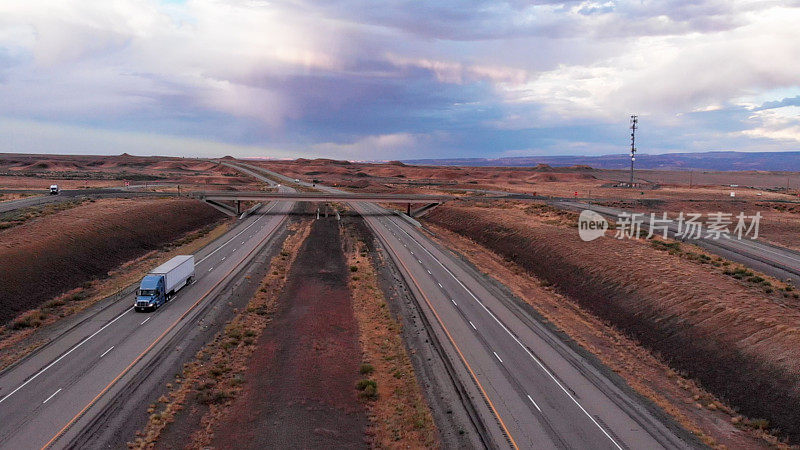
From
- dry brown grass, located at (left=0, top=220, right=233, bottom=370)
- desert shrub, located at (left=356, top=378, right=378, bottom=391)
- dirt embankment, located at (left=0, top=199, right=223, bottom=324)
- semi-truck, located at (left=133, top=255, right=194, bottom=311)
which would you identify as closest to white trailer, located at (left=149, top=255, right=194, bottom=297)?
semi-truck, located at (left=133, top=255, right=194, bottom=311)

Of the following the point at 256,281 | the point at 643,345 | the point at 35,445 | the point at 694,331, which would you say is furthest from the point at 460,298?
the point at 35,445

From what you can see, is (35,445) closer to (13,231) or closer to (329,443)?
(329,443)

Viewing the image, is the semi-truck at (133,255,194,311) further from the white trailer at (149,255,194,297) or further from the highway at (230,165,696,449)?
the highway at (230,165,696,449)

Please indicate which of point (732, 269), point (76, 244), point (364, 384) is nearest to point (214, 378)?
point (364, 384)

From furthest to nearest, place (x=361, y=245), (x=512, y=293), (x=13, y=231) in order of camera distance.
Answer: (x=361, y=245)
(x=13, y=231)
(x=512, y=293)

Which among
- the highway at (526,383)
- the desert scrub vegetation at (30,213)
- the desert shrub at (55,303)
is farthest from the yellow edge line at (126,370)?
the desert scrub vegetation at (30,213)

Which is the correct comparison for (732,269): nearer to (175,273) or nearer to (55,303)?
(175,273)

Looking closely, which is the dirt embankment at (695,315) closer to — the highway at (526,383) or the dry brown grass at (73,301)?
the highway at (526,383)
